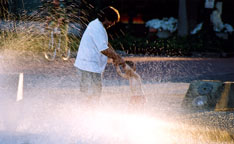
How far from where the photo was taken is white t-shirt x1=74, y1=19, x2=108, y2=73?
5.00 metres

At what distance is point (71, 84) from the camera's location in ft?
28.1

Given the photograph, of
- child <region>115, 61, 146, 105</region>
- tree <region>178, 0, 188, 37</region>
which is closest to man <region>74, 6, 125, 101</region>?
child <region>115, 61, 146, 105</region>

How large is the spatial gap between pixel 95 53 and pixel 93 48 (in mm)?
65

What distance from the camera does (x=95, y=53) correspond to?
16.9ft

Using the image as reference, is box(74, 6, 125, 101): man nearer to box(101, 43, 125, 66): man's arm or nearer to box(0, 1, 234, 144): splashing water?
box(101, 43, 125, 66): man's arm

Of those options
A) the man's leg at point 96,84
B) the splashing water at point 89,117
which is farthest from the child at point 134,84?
the man's leg at point 96,84

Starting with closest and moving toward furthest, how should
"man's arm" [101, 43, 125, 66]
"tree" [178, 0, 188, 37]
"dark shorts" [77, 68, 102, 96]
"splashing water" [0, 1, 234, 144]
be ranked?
"splashing water" [0, 1, 234, 144] < "man's arm" [101, 43, 125, 66] < "dark shorts" [77, 68, 102, 96] < "tree" [178, 0, 188, 37]

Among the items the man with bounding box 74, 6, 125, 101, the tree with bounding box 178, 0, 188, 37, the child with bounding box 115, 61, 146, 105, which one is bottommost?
the tree with bounding box 178, 0, 188, 37

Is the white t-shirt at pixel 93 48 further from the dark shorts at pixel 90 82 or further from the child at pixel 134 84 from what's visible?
the child at pixel 134 84

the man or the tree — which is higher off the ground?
the man

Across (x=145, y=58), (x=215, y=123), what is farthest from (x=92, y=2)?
(x=215, y=123)

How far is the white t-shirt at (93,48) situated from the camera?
16.4 ft

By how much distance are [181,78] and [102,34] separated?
17.9ft

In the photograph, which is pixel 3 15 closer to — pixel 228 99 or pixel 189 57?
pixel 189 57
